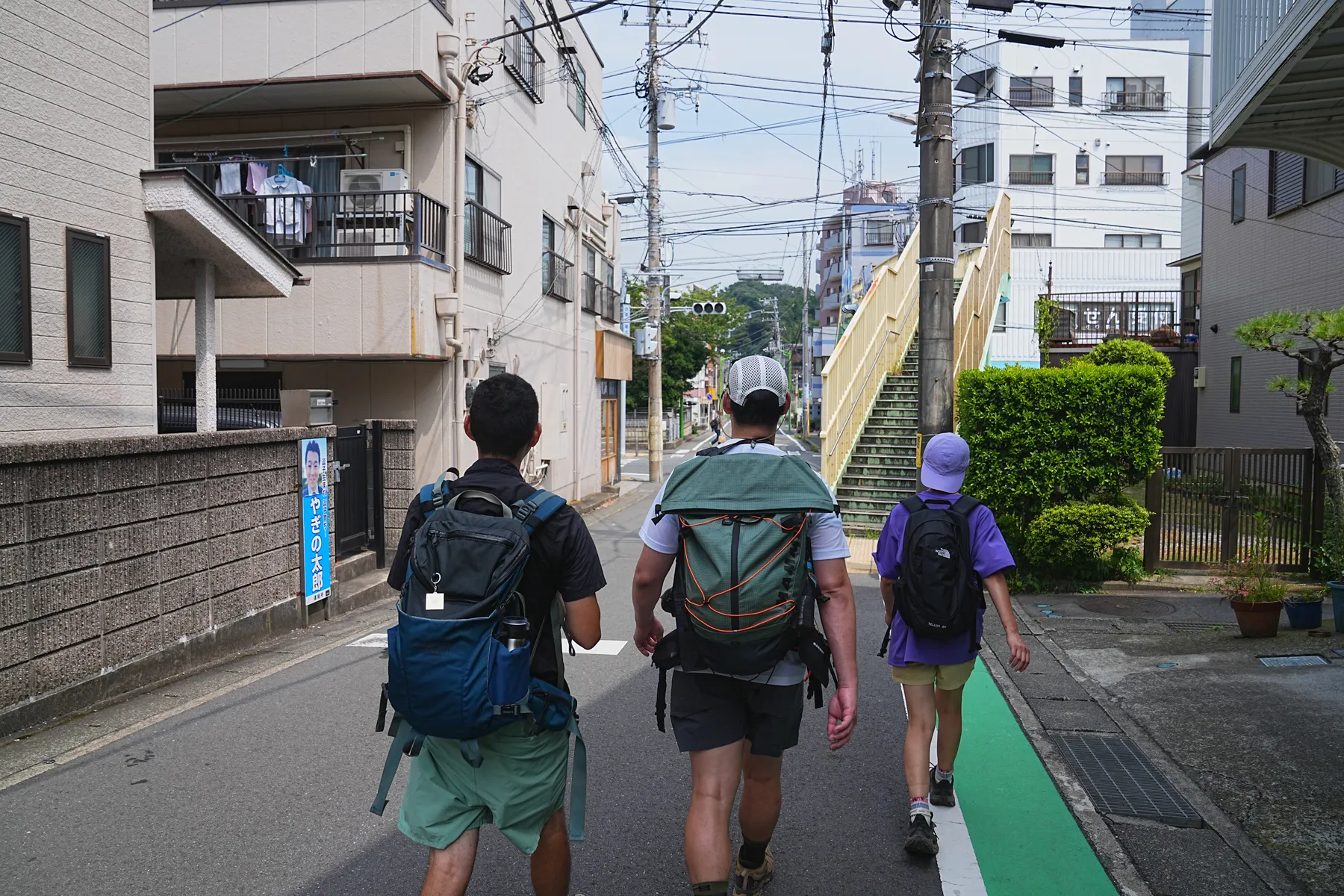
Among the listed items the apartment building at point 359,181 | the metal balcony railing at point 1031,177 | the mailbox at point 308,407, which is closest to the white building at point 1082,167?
the metal balcony railing at point 1031,177

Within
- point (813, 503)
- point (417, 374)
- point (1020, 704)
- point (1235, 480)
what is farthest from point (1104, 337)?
point (813, 503)

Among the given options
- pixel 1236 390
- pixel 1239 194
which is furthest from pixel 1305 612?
pixel 1239 194

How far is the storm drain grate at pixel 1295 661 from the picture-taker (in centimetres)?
728

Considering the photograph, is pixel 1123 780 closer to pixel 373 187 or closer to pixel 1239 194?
pixel 373 187

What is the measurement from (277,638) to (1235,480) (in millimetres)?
9371

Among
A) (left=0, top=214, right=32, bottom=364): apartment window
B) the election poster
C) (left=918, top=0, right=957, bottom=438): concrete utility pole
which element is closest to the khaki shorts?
(left=918, top=0, right=957, bottom=438): concrete utility pole

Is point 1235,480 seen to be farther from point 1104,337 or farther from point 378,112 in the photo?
point 1104,337

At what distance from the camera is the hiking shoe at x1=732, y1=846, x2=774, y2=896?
3.57 meters

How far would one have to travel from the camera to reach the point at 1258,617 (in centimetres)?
804

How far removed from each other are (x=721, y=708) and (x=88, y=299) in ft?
22.3

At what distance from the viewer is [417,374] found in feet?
46.2

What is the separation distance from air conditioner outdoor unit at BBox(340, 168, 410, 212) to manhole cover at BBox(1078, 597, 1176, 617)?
928 cm

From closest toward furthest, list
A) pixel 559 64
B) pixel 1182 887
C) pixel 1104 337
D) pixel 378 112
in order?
pixel 1182 887 < pixel 378 112 < pixel 559 64 < pixel 1104 337

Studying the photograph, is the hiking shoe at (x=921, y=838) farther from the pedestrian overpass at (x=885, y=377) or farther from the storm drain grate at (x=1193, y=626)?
the pedestrian overpass at (x=885, y=377)
